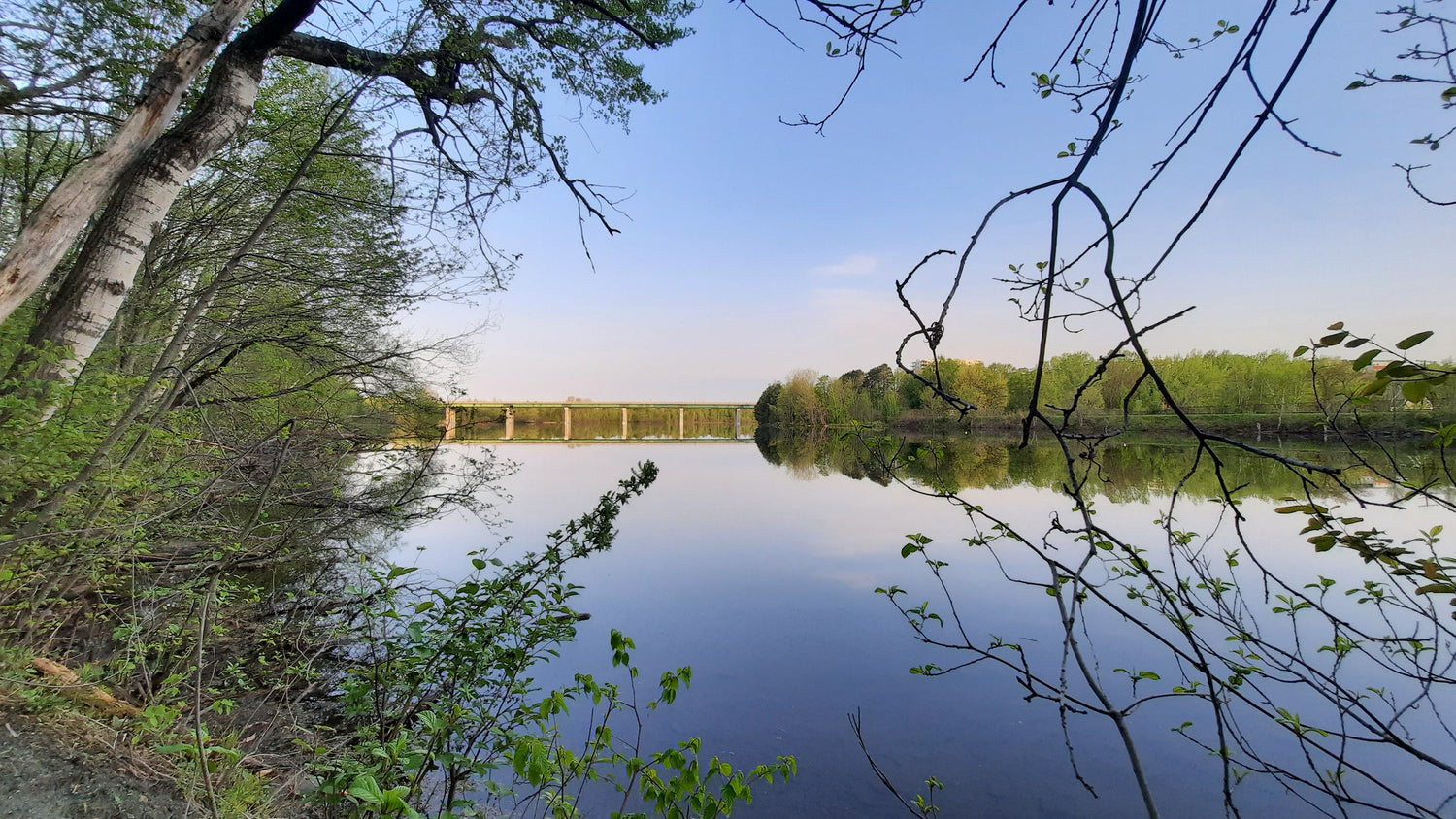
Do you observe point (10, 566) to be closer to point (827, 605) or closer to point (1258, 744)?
point (827, 605)

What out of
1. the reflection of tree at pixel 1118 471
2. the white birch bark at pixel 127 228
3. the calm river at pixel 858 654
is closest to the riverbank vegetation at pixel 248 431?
the white birch bark at pixel 127 228

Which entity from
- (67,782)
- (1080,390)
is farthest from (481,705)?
(1080,390)

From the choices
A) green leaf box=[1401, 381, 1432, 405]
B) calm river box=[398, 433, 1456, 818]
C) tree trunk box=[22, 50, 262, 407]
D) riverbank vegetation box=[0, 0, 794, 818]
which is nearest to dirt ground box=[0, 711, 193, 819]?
riverbank vegetation box=[0, 0, 794, 818]

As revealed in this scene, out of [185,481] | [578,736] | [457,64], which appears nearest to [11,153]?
[185,481]

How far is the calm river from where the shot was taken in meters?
4.22

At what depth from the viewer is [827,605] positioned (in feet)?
26.1

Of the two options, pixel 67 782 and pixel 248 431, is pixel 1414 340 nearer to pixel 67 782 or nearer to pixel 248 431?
pixel 67 782

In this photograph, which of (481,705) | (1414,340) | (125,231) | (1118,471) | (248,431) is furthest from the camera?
(1118,471)

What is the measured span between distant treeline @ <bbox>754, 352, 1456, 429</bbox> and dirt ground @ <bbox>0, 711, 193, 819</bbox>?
320 centimetres

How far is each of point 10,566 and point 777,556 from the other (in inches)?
356

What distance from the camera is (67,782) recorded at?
2.51m

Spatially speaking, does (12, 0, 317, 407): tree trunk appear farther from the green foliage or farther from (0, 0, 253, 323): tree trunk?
the green foliage

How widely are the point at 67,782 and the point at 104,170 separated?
2.42 m

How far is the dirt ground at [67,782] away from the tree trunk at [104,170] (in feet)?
5.87
